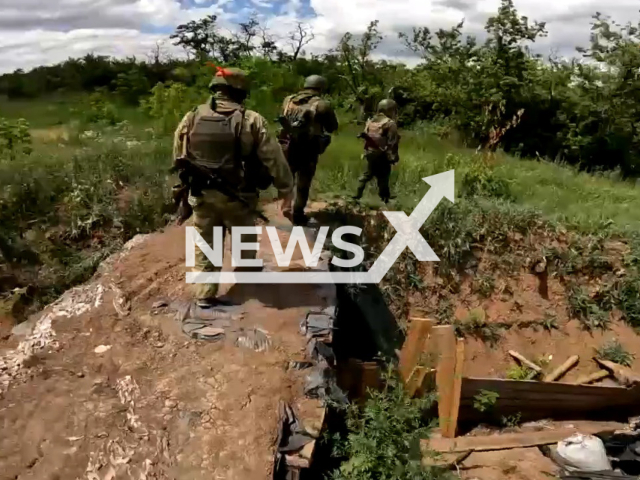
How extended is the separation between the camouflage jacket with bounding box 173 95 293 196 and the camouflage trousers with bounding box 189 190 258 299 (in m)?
0.33

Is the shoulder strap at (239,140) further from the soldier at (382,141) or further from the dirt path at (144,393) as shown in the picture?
the soldier at (382,141)

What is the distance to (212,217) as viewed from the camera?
16.4ft

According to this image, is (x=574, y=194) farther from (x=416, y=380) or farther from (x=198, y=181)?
(x=198, y=181)

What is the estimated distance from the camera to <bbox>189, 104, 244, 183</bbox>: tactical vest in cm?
461

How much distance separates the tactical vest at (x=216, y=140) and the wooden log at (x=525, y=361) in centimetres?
444

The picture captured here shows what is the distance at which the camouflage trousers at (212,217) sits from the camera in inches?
194

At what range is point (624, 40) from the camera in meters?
13.1

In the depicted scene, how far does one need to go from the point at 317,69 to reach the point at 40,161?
9108 mm

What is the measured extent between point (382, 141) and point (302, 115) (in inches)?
52.1

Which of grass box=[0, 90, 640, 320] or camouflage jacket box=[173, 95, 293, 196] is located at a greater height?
camouflage jacket box=[173, 95, 293, 196]

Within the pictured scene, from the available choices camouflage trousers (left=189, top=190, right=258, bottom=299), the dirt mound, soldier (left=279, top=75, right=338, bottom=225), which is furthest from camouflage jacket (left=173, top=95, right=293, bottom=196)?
the dirt mound

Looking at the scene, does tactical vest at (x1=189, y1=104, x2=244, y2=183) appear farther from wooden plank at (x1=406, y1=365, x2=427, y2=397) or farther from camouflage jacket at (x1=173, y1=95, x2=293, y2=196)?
wooden plank at (x1=406, y1=365, x2=427, y2=397)

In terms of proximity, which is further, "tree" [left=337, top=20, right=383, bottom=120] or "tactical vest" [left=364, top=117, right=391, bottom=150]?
"tree" [left=337, top=20, right=383, bottom=120]

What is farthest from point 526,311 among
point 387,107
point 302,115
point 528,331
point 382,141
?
point 302,115
